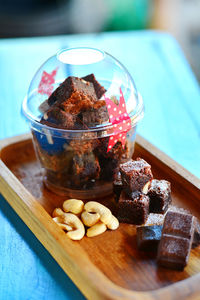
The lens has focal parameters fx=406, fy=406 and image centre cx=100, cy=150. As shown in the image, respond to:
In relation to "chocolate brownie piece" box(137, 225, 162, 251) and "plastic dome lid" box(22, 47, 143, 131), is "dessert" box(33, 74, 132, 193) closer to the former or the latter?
"plastic dome lid" box(22, 47, 143, 131)

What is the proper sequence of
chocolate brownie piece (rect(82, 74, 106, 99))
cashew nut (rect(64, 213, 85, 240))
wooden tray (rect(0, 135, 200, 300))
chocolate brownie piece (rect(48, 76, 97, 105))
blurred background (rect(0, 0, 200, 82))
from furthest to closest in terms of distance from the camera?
blurred background (rect(0, 0, 200, 82)) < chocolate brownie piece (rect(82, 74, 106, 99)) < chocolate brownie piece (rect(48, 76, 97, 105)) < cashew nut (rect(64, 213, 85, 240)) < wooden tray (rect(0, 135, 200, 300))

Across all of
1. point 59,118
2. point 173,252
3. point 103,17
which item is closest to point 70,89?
point 59,118

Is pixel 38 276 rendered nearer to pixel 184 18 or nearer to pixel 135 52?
pixel 135 52

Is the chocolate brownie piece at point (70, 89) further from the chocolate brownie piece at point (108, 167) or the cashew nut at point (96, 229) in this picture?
the cashew nut at point (96, 229)

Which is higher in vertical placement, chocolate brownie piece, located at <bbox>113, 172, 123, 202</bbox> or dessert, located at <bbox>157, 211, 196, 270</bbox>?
dessert, located at <bbox>157, 211, 196, 270</bbox>

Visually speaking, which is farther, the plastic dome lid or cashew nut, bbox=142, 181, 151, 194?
the plastic dome lid

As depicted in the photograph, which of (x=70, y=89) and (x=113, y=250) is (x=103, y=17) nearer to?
(x=70, y=89)

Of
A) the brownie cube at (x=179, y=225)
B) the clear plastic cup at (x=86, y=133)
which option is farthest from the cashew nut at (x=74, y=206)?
the brownie cube at (x=179, y=225)

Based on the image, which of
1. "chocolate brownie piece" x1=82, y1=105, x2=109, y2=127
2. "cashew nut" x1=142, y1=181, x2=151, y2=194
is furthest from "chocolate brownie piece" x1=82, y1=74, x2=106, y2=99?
"cashew nut" x1=142, y1=181, x2=151, y2=194
